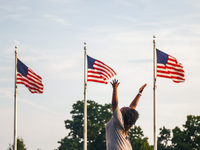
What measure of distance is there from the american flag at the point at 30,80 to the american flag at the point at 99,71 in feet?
10.3

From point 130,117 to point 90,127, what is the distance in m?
79.6

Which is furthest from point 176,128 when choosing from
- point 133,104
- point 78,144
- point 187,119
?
point 133,104

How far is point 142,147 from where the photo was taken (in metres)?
70.9

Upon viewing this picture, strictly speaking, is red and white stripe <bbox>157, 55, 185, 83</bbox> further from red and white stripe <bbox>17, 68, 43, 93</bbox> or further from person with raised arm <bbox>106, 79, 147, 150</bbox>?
person with raised arm <bbox>106, 79, 147, 150</bbox>

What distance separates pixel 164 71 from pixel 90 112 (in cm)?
6193

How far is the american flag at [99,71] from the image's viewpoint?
2967 cm

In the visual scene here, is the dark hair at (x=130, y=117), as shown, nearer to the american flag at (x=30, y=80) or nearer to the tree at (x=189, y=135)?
the american flag at (x=30, y=80)

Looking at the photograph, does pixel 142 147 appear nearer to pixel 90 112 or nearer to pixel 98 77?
pixel 90 112

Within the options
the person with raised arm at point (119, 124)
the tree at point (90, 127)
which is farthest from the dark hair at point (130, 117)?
the tree at point (90, 127)

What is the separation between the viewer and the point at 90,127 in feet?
284

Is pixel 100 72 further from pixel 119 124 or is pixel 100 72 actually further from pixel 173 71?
pixel 119 124

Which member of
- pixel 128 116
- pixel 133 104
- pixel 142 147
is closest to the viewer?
pixel 128 116

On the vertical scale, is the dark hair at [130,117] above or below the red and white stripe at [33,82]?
below

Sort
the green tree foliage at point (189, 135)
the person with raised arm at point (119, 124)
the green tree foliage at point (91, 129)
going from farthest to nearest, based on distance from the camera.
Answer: the green tree foliage at point (91, 129) → the green tree foliage at point (189, 135) → the person with raised arm at point (119, 124)
